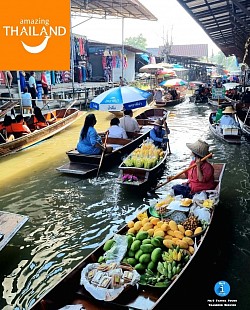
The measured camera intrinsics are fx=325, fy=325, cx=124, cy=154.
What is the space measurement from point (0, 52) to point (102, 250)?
331 centimetres

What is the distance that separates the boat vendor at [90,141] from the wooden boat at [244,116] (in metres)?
5.58

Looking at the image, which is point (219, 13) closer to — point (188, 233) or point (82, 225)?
point (82, 225)

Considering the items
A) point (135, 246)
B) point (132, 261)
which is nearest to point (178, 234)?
point (135, 246)

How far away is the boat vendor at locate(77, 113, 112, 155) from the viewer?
786 centimetres

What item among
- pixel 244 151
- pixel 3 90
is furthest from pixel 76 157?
pixel 3 90

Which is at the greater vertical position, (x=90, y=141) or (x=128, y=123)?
(x=128, y=123)

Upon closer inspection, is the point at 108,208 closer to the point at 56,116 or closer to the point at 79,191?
the point at 79,191

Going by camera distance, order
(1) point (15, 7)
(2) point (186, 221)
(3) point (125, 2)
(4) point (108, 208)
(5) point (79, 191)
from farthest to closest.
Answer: (3) point (125, 2), (5) point (79, 191), (4) point (108, 208), (1) point (15, 7), (2) point (186, 221)

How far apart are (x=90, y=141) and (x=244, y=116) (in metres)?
7.94

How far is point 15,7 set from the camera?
16.0ft

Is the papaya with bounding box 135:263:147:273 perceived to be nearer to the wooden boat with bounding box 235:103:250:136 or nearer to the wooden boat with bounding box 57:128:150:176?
the wooden boat with bounding box 57:128:150:176

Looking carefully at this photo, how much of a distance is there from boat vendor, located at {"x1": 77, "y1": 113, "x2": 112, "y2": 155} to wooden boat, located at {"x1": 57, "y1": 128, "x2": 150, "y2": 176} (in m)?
0.13

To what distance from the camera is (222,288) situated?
398cm

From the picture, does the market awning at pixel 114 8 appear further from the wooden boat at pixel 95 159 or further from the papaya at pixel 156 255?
the papaya at pixel 156 255
